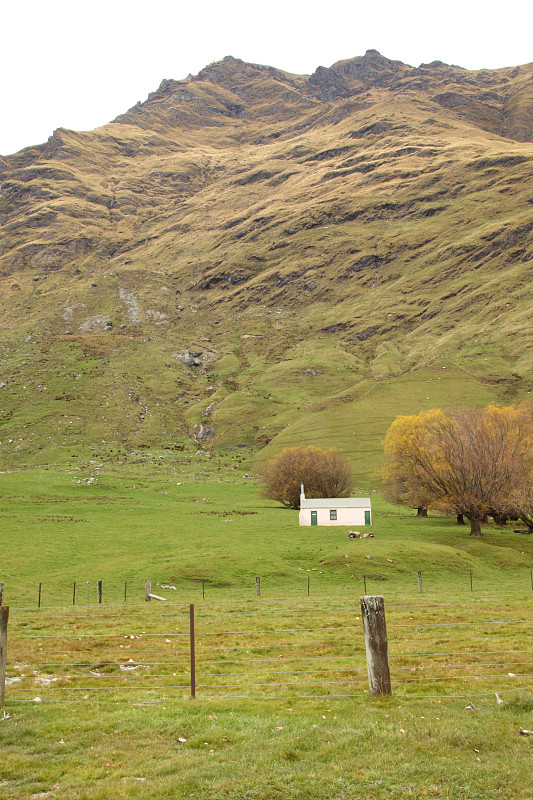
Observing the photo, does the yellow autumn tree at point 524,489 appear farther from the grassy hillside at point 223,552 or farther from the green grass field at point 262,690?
the green grass field at point 262,690

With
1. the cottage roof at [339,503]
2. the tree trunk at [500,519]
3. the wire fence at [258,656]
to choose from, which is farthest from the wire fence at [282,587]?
the cottage roof at [339,503]

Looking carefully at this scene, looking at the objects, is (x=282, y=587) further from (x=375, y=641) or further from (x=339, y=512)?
(x=339, y=512)

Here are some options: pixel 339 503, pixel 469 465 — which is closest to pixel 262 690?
pixel 469 465

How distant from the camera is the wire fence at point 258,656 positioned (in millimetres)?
14047

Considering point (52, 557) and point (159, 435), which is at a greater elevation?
point (159, 435)

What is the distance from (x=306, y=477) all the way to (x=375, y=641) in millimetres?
85102

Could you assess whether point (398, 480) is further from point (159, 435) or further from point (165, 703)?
point (159, 435)

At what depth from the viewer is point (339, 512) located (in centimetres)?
7931

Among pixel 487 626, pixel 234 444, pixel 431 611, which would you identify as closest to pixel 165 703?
pixel 487 626

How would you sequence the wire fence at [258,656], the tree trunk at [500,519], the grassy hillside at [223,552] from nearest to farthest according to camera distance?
the wire fence at [258,656]
the grassy hillside at [223,552]
the tree trunk at [500,519]

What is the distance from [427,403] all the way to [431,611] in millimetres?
136523

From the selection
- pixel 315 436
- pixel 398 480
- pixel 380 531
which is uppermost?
pixel 315 436

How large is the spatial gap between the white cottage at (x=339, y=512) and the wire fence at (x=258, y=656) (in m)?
50.7

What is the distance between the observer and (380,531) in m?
68.7
